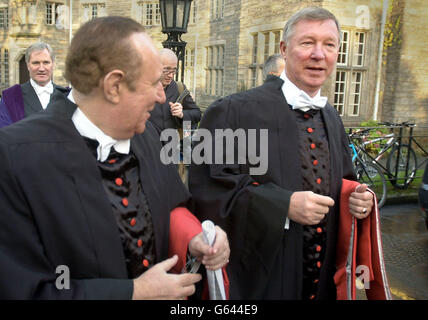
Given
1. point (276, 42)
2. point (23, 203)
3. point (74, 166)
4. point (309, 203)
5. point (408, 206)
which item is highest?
point (276, 42)

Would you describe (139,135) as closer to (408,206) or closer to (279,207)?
(279,207)

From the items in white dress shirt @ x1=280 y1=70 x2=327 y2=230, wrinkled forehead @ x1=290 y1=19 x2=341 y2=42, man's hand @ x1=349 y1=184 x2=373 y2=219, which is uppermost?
wrinkled forehead @ x1=290 y1=19 x2=341 y2=42

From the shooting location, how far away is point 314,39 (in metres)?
2.39

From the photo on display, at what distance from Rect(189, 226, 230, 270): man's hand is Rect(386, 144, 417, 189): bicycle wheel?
7476 mm

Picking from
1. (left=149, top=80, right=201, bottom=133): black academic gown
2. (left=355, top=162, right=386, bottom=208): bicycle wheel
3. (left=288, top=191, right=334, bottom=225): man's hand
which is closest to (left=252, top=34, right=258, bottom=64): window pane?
(left=355, top=162, right=386, bottom=208): bicycle wheel

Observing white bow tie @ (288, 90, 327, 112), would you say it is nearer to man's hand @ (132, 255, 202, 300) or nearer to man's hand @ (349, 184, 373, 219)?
man's hand @ (349, 184, 373, 219)

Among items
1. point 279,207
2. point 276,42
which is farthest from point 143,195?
point 276,42

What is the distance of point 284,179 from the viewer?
233 cm

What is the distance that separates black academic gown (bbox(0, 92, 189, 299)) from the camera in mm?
1377

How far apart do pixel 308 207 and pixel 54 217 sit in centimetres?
119

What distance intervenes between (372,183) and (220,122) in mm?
6179

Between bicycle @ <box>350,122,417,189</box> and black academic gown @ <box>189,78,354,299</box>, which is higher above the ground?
black academic gown @ <box>189,78,354,299</box>

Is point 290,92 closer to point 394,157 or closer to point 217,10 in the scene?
point 394,157

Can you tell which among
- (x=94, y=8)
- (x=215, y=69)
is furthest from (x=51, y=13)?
(x=215, y=69)
